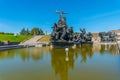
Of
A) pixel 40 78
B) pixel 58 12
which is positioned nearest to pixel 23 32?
pixel 58 12

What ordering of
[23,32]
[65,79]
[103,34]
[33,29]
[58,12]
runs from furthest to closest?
[23,32] < [33,29] < [103,34] < [58,12] < [65,79]

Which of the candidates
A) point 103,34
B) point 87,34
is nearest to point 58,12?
point 87,34

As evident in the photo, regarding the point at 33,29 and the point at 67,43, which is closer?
the point at 67,43

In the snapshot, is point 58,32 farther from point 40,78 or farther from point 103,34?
point 103,34

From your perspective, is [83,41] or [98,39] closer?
[83,41]

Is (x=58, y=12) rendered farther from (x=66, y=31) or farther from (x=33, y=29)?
(x=33, y=29)

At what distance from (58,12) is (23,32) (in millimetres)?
68242

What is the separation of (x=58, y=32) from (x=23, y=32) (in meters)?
70.3

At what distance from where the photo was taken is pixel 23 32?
93.2 meters

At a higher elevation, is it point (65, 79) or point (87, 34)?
point (87, 34)

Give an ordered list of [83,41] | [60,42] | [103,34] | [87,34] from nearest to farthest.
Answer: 1. [60,42]
2. [83,41]
3. [87,34]
4. [103,34]

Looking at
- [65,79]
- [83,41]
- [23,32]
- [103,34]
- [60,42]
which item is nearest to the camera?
[65,79]

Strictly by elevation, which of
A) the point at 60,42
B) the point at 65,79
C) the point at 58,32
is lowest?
the point at 65,79

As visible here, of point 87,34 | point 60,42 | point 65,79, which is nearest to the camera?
point 65,79
